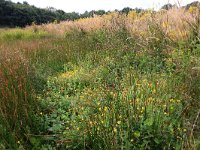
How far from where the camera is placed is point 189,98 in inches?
141

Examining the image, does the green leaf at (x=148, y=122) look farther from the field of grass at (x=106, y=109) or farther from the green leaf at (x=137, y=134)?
the green leaf at (x=137, y=134)

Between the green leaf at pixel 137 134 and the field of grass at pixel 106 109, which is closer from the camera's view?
the green leaf at pixel 137 134

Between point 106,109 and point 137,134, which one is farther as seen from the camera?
point 106,109

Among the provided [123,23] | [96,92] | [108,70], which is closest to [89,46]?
[123,23]

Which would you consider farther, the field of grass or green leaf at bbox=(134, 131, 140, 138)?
the field of grass

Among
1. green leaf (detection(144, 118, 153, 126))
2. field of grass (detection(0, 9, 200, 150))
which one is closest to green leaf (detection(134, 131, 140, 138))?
field of grass (detection(0, 9, 200, 150))

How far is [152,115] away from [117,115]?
0.37 meters

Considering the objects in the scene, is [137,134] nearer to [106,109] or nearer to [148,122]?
[148,122]

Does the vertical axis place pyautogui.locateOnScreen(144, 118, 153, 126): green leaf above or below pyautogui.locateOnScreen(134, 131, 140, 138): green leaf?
above

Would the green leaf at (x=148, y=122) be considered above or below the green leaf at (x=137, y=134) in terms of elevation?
above

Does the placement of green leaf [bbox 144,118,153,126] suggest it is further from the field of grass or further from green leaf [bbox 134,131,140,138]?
green leaf [bbox 134,131,140,138]

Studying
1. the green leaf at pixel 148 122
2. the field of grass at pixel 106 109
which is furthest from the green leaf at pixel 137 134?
the green leaf at pixel 148 122

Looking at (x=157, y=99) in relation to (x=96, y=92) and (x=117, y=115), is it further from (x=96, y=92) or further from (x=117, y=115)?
(x=96, y=92)

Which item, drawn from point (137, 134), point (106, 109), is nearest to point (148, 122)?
point (137, 134)
